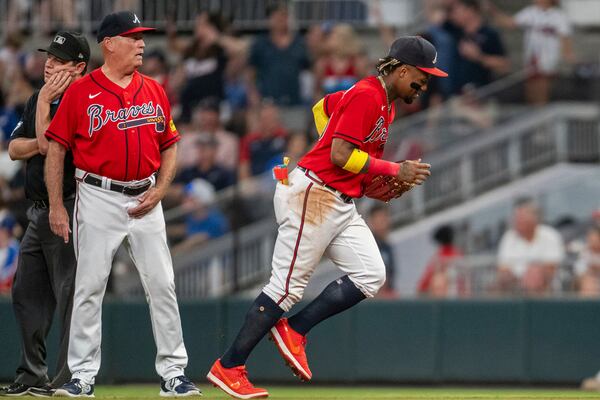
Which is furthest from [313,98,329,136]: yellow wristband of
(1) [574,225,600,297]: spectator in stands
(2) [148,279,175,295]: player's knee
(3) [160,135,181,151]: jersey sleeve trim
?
(1) [574,225,600,297]: spectator in stands

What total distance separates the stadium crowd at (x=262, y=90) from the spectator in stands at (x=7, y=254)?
11 millimetres

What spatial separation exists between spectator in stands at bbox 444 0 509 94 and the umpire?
6.95 metres

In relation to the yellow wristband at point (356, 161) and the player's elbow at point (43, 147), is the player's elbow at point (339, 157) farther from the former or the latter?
the player's elbow at point (43, 147)

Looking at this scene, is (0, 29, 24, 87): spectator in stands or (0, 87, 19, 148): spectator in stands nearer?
(0, 87, 19, 148): spectator in stands

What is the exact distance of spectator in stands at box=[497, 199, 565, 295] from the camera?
439 inches

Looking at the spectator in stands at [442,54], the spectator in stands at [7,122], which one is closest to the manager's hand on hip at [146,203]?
the spectator in stands at [442,54]

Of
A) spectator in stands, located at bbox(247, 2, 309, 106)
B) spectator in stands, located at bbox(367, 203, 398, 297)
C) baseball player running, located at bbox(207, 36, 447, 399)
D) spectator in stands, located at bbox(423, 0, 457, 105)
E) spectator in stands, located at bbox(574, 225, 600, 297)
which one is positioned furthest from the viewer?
spectator in stands, located at bbox(247, 2, 309, 106)

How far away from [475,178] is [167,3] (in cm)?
618

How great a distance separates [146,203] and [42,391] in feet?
4.40

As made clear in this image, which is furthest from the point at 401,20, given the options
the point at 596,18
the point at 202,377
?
the point at 202,377

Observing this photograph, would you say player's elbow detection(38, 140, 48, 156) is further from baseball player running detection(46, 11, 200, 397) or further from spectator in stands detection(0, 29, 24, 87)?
spectator in stands detection(0, 29, 24, 87)

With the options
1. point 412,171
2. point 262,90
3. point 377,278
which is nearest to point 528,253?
point 262,90

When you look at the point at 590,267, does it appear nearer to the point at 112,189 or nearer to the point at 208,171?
the point at 208,171

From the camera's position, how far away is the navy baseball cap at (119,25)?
661 cm
